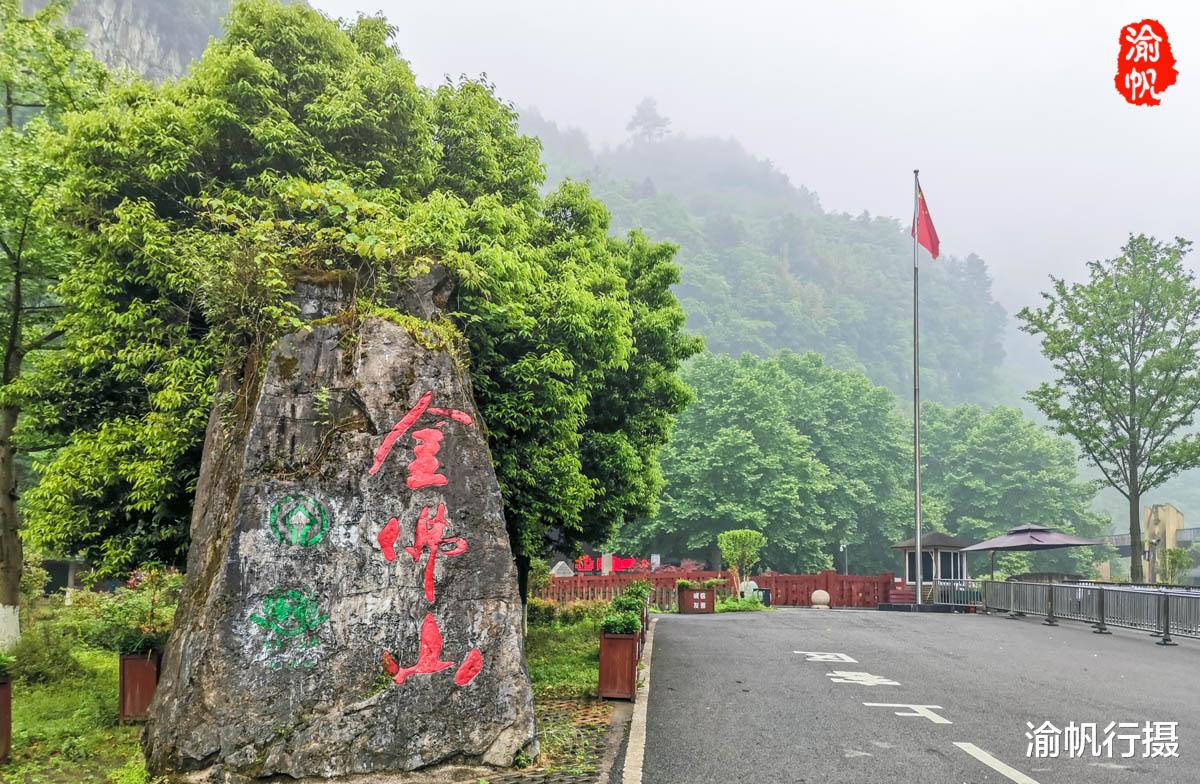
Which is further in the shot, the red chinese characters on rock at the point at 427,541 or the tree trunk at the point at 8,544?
the tree trunk at the point at 8,544

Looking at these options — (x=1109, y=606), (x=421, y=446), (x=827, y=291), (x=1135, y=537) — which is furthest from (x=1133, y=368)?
(x=827, y=291)

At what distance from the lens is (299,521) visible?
721cm

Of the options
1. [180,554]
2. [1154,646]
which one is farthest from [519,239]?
[1154,646]

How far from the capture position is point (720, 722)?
28.6 ft

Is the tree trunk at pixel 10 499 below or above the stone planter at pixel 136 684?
above

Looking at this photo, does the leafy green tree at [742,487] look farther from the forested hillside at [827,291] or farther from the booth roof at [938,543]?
the forested hillside at [827,291]

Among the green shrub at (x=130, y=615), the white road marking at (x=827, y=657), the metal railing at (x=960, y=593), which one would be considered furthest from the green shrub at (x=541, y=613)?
the metal railing at (x=960, y=593)

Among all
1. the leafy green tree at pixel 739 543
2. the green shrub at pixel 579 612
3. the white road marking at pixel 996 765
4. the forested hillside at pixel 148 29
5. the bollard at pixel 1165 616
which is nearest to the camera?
the white road marking at pixel 996 765

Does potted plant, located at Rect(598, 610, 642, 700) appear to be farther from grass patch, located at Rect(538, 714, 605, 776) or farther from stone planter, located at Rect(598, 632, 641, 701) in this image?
grass patch, located at Rect(538, 714, 605, 776)

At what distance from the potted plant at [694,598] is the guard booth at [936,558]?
10777mm

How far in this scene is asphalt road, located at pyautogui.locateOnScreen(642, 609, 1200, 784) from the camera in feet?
23.0

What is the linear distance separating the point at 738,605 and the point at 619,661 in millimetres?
16876

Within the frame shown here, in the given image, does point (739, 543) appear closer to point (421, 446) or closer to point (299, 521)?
point (421, 446)

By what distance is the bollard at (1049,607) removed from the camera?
2024cm
